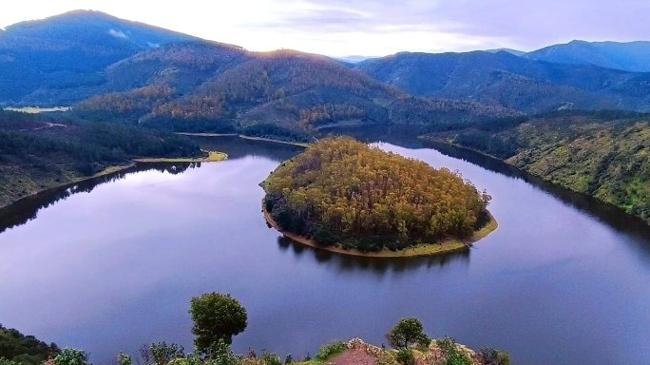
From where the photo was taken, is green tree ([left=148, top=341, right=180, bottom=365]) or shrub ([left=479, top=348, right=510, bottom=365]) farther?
shrub ([left=479, top=348, right=510, bottom=365])

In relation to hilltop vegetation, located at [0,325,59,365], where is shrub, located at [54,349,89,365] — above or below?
above

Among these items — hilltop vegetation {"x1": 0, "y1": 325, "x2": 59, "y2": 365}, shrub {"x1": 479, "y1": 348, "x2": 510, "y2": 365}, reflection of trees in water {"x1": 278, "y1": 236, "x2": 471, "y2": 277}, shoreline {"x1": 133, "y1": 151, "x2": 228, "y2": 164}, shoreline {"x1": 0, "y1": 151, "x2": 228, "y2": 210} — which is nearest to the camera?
hilltop vegetation {"x1": 0, "y1": 325, "x2": 59, "y2": 365}

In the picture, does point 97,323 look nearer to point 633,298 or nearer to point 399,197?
point 399,197

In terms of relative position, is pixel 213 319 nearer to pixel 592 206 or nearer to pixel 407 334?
pixel 407 334

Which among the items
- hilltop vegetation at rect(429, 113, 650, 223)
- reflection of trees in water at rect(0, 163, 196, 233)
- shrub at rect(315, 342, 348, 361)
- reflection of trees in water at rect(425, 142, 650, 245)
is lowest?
reflection of trees in water at rect(0, 163, 196, 233)

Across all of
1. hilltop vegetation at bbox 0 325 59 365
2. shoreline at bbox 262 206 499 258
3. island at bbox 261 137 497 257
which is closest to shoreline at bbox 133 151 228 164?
island at bbox 261 137 497 257

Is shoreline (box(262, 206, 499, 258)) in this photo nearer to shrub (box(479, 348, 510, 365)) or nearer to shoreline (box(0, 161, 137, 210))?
shrub (box(479, 348, 510, 365))

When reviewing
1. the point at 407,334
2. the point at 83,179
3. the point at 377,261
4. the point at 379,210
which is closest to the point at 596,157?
the point at 379,210
